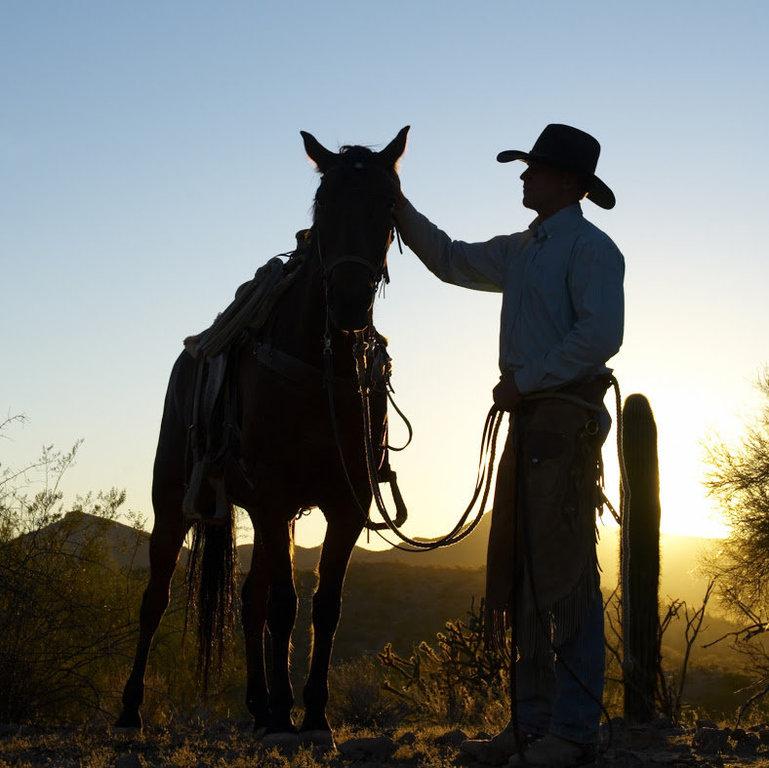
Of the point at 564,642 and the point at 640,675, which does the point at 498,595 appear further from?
the point at 640,675

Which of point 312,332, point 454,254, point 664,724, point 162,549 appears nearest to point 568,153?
point 454,254

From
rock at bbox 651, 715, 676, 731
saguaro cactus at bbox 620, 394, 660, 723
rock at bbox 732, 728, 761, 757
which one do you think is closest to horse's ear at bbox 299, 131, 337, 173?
saguaro cactus at bbox 620, 394, 660, 723

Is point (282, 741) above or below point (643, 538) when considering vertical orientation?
below

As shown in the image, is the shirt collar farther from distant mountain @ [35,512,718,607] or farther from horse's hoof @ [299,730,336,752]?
horse's hoof @ [299,730,336,752]

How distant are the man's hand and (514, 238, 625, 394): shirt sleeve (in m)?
0.07

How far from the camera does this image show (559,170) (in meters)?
4.96

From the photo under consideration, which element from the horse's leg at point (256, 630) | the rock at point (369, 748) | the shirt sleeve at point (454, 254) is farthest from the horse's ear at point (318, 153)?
the rock at point (369, 748)

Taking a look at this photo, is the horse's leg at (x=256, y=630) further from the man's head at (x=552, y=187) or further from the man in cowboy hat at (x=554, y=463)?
the man's head at (x=552, y=187)

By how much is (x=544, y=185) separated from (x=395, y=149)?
1.09m

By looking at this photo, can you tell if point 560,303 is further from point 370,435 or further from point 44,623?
point 44,623

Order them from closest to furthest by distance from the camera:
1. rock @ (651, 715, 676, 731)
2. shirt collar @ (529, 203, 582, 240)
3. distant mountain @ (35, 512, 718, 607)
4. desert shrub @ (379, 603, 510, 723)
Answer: shirt collar @ (529, 203, 582, 240) < rock @ (651, 715, 676, 731) < desert shrub @ (379, 603, 510, 723) < distant mountain @ (35, 512, 718, 607)

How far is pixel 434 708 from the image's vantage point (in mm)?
9234

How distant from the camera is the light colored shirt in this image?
4.50 metres

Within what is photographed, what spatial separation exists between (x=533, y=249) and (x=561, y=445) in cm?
90
